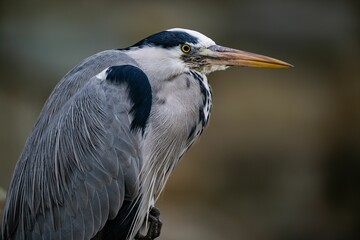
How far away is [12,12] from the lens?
19.4 ft

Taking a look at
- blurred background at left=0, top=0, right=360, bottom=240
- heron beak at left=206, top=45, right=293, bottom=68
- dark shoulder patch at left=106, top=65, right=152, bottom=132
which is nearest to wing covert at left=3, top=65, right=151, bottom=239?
dark shoulder patch at left=106, top=65, right=152, bottom=132

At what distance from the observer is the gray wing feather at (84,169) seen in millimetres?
2701

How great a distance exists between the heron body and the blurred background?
294 cm

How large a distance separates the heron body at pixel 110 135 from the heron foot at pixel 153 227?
0.10m

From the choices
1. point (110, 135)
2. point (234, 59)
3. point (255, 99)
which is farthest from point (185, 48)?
point (255, 99)

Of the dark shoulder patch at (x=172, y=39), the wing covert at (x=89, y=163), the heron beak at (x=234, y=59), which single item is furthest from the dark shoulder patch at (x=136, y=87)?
the heron beak at (x=234, y=59)

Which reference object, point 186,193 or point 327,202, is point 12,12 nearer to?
point 186,193

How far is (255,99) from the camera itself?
5.81m

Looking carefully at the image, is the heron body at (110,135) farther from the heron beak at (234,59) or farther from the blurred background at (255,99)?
the blurred background at (255,99)

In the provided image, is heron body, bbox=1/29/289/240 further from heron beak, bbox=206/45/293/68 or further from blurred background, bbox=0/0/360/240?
blurred background, bbox=0/0/360/240

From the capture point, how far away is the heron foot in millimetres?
2887

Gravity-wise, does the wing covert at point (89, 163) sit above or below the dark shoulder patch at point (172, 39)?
below

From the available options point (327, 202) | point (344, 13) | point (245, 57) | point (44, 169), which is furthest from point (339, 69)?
point (44, 169)

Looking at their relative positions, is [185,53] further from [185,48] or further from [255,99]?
[255,99]
